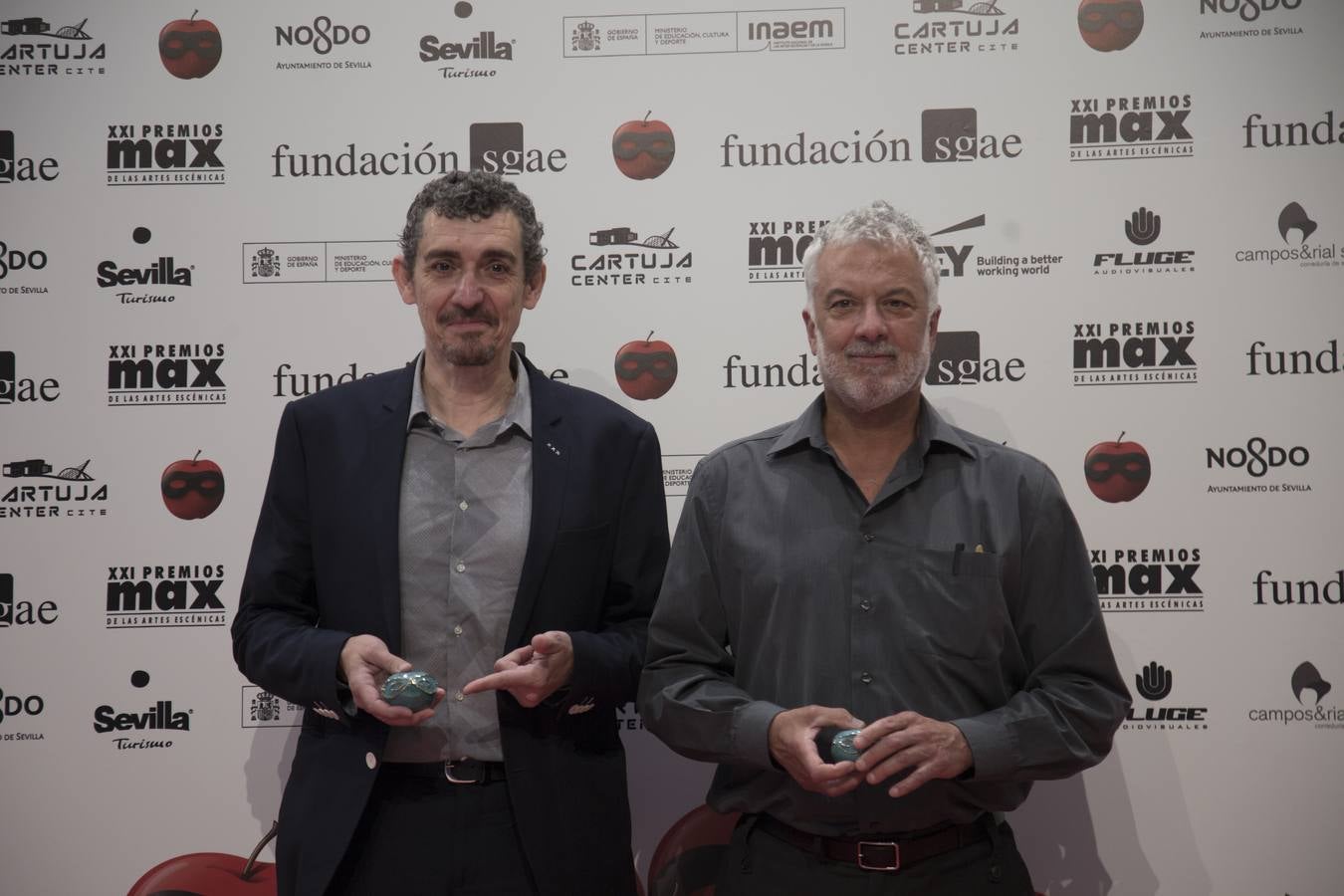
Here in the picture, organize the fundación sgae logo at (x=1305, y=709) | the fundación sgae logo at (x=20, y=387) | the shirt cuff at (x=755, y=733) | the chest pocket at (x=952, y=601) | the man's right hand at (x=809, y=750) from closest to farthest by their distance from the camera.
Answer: the man's right hand at (x=809, y=750)
the shirt cuff at (x=755, y=733)
the chest pocket at (x=952, y=601)
the fundación sgae logo at (x=1305, y=709)
the fundación sgae logo at (x=20, y=387)

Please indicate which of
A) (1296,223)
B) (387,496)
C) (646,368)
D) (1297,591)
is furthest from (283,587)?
(1296,223)

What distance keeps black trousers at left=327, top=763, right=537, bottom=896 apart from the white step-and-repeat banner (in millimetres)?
908

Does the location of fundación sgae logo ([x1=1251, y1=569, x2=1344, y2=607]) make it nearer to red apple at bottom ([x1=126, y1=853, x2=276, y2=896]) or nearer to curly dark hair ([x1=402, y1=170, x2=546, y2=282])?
curly dark hair ([x1=402, y1=170, x2=546, y2=282])

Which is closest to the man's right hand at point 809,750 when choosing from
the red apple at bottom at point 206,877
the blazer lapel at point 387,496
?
the blazer lapel at point 387,496

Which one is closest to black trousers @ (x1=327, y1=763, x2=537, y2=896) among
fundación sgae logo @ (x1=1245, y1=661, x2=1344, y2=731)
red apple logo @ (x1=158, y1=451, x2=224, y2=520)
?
red apple logo @ (x1=158, y1=451, x2=224, y2=520)

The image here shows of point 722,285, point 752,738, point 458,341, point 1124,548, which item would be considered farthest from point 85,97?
point 1124,548

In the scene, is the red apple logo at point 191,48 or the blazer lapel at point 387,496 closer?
the blazer lapel at point 387,496

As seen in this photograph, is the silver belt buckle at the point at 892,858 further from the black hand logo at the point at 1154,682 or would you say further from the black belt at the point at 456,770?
the black hand logo at the point at 1154,682

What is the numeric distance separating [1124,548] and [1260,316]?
2.53 feet

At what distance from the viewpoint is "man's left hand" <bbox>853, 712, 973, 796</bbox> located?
2.09 metres

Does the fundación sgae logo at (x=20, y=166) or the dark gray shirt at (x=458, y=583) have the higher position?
the fundación sgae logo at (x=20, y=166)

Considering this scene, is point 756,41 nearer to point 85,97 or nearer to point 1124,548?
point 1124,548

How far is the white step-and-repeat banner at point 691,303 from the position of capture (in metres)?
3.16

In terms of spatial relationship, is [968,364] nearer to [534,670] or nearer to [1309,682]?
[1309,682]
